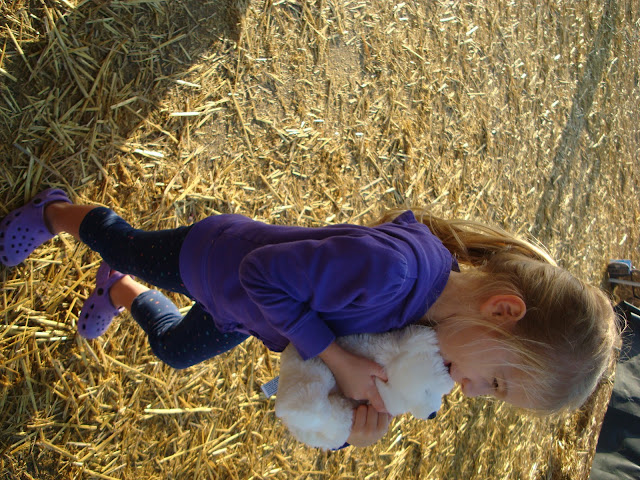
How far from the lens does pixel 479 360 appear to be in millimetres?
1360

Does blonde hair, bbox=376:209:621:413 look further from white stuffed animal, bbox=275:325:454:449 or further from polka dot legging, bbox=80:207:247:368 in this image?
polka dot legging, bbox=80:207:247:368

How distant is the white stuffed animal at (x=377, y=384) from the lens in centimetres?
134

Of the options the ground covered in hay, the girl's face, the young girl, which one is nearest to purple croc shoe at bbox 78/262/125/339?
the ground covered in hay

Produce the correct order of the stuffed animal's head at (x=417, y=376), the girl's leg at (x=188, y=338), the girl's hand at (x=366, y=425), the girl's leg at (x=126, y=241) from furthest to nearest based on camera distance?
the girl's leg at (x=188, y=338) < the girl's leg at (x=126, y=241) < the girl's hand at (x=366, y=425) < the stuffed animal's head at (x=417, y=376)

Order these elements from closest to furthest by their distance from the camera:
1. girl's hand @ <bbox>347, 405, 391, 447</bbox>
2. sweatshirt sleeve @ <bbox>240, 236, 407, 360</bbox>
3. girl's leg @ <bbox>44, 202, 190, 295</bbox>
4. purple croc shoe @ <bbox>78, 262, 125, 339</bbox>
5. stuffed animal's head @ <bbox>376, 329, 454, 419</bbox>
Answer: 1. sweatshirt sleeve @ <bbox>240, 236, 407, 360</bbox>
2. stuffed animal's head @ <bbox>376, 329, 454, 419</bbox>
3. girl's hand @ <bbox>347, 405, 391, 447</bbox>
4. girl's leg @ <bbox>44, 202, 190, 295</bbox>
5. purple croc shoe @ <bbox>78, 262, 125, 339</bbox>

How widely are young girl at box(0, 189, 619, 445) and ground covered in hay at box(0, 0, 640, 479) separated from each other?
0.64m

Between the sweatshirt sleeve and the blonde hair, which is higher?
the sweatshirt sleeve

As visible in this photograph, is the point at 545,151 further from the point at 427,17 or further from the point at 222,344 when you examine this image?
the point at 222,344

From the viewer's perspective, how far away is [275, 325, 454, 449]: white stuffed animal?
134 centimetres

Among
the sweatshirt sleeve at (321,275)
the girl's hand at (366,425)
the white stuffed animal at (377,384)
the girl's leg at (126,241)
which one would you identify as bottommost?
the girl's hand at (366,425)

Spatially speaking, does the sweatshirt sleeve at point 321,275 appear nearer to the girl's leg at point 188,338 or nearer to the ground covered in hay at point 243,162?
the girl's leg at point 188,338

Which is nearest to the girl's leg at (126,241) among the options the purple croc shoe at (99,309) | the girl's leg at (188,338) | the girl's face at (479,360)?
the girl's leg at (188,338)

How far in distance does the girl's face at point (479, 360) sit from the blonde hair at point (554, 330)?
0.08ft

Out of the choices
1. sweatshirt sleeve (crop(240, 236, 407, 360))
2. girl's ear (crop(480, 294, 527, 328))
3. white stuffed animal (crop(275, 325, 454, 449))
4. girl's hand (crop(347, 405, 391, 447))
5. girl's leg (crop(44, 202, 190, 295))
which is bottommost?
girl's hand (crop(347, 405, 391, 447))
